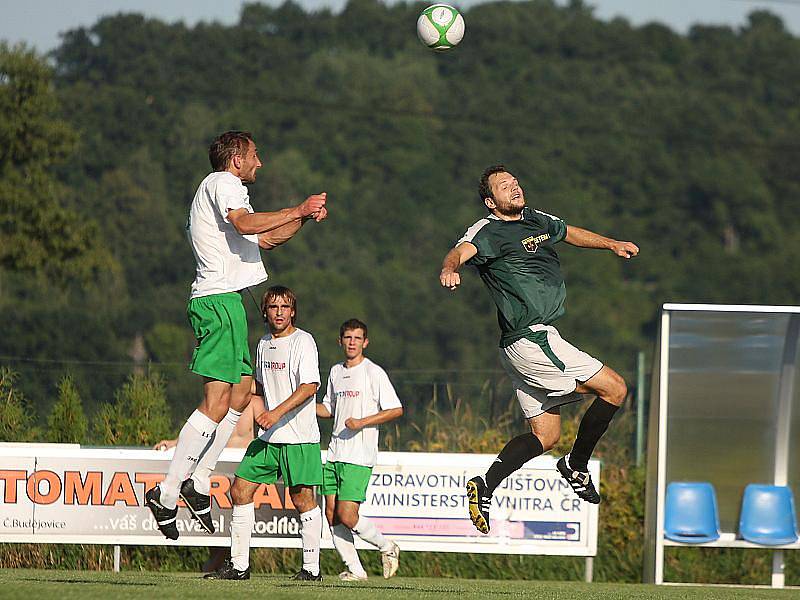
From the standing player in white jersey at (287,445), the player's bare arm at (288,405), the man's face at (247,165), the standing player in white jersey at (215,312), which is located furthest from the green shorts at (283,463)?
the man's face at (247,165)

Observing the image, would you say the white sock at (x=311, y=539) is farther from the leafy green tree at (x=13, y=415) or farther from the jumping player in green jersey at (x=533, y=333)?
the leafy green tree at (x=13, y=415)

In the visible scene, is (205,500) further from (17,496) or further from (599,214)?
(599,214)

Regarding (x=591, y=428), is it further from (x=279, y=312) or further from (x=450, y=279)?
(x=279, y=312)

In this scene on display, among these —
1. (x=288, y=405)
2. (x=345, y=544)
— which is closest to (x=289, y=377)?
(x=288, y=405)

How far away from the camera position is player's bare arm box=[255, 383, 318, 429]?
33.3 feet

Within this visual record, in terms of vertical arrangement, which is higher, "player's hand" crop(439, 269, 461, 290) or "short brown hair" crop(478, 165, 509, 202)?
"short brown hair" crop(478, 165, 509, 202)

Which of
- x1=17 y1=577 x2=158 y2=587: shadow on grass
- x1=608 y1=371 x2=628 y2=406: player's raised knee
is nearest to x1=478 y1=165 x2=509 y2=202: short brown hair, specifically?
x1=608 y1=371 x2=628 y2=406: player's raised knee

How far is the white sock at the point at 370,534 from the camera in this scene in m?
12.2

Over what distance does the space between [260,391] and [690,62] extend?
293 feet

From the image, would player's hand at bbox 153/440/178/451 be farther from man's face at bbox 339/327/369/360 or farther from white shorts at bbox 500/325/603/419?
white shorts at bbox 500/325/603/419

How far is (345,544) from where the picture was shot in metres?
12.2

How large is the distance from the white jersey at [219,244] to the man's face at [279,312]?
1917 millimetres

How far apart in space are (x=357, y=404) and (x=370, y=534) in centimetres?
106

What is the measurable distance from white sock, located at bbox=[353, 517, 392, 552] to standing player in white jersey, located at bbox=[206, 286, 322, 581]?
0.93 m
